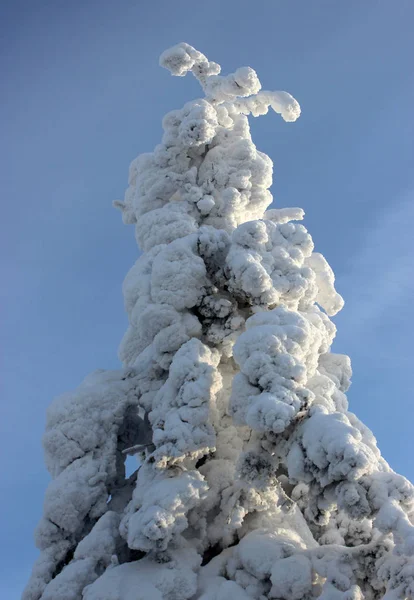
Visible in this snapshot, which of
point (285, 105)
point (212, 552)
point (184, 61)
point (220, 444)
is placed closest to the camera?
point (212, 552)

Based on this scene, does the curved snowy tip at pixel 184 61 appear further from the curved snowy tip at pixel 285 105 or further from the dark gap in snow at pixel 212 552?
the dark gap in snow at pixel 212 552

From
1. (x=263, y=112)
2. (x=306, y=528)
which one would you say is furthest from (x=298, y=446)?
(x=263, y=112)

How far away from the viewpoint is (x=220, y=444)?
11320 mm

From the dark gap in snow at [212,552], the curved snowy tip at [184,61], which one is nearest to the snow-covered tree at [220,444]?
the dark gap in snow at [212,552]

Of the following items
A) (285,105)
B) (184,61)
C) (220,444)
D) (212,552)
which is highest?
(184,61)

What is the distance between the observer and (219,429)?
11.4 meters

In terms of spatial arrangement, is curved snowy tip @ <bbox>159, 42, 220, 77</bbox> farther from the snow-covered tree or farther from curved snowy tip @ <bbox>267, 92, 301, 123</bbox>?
the snow-covered tree

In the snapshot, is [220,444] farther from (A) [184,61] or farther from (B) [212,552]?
(A) [184,61]

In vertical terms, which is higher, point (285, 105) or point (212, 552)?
point (285, 105)

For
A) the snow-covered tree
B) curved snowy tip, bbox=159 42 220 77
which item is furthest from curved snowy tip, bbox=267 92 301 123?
the snow-covered tree

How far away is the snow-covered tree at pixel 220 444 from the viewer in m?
8.68

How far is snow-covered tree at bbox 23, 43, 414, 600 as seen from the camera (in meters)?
8.68

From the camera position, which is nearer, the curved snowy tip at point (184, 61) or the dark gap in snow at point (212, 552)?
the dark gap in snow at point (212, 552)

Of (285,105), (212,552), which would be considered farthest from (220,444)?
(285,105)
